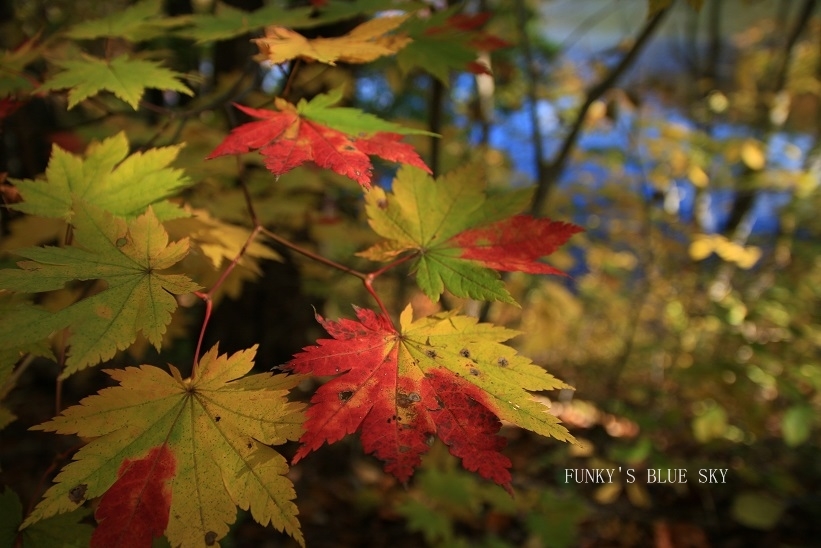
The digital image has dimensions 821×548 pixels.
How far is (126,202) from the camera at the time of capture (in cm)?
88

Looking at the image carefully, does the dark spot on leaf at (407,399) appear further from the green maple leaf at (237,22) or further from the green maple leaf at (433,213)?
the green maple leaf at (237,22)

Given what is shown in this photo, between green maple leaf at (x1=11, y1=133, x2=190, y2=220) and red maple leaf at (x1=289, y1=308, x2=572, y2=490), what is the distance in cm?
41

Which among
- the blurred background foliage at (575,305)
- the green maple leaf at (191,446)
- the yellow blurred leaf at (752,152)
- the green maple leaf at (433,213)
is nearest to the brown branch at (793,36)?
the blurred background foliage at (575,305)

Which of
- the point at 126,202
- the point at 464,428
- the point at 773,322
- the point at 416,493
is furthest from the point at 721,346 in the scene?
the point at 126,202

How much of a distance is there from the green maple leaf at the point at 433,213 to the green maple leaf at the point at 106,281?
1.09 feet

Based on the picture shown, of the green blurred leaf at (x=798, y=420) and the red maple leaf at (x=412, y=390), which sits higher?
the red maple leaf at (x=412, y=390)

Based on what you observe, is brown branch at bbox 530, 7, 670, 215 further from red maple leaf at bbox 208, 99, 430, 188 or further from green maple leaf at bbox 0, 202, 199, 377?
green maple leaf at bbox 0, 202, 199, 377

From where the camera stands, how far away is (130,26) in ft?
3.57

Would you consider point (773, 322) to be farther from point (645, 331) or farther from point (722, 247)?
point (645, 331)

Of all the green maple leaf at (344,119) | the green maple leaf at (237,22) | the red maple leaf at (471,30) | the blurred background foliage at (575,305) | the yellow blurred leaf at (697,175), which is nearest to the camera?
the green maple leaf at (344,119)

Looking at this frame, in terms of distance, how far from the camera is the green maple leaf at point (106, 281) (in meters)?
0.64

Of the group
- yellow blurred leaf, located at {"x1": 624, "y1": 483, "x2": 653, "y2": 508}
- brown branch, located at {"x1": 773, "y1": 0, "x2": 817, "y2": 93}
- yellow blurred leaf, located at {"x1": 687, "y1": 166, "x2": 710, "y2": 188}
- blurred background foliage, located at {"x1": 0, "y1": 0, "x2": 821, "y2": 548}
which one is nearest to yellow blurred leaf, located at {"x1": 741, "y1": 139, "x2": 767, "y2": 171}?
blurred background foliage, located at {"x1": 0, "y1": 0, "x2": 821, "y2": 548}

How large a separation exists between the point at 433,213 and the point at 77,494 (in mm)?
665

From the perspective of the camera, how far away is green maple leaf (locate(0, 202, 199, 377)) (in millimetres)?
639
